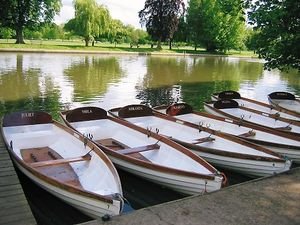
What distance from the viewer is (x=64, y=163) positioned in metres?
7.63

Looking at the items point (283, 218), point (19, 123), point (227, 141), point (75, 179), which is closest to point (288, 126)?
point (227, 141)

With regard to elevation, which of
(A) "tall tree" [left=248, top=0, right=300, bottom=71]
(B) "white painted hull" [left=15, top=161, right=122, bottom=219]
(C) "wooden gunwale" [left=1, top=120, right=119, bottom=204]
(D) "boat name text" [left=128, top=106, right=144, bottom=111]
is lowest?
(B) "white painted hull" [left=15, top=161, right=122, bottom=219]

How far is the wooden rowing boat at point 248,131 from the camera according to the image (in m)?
9.14

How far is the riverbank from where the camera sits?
5598 mm

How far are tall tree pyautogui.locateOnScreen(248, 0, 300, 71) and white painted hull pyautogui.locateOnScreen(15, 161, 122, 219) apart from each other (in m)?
9.23

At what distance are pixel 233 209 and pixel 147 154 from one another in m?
3.19

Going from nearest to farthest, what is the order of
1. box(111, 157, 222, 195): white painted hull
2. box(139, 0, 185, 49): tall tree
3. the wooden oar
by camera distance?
1. box(111, 157, 222, 195): white painted hull
2. the wooden oar
3. box(139, 0, 185, 49): tall tree

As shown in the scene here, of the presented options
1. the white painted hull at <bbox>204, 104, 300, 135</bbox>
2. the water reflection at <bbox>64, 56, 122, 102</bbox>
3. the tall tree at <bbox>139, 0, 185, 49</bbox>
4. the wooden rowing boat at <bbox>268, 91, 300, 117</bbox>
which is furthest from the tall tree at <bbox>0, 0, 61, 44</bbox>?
the white painted hull at <bbox>204, 104, 300, 135</bbox>

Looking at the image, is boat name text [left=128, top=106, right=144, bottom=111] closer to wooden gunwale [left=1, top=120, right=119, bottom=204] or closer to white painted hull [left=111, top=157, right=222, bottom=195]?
white painted hull [left=111, top=157, right=222, bottom=195]

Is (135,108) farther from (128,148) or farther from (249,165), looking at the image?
(249,165)

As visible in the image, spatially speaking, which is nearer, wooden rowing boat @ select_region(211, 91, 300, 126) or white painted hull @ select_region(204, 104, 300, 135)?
white painted hull @ select_region(204, 104, 300, 135)

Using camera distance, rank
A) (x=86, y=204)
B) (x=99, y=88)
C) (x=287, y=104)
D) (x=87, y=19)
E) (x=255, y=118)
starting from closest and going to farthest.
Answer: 1. (x=86, y=204)
2. (x=255, y=118)
3. (x=287, y=104)
4. (x=99, y=88)
5. (x=87, y=19)

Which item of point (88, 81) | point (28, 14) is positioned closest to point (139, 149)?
point (88, 81)

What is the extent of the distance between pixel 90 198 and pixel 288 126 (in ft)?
26.5
